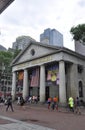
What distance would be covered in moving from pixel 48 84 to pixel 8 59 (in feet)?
72.7

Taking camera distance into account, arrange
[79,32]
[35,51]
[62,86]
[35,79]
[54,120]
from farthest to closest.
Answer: [35,51] < [35,79] < [79,32] < [62,86] < [54,120]

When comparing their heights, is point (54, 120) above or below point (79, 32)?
below

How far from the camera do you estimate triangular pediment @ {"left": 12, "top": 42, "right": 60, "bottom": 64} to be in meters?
29.2

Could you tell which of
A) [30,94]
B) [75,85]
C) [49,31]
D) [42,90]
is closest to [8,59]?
[30,94]

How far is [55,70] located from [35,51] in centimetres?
653

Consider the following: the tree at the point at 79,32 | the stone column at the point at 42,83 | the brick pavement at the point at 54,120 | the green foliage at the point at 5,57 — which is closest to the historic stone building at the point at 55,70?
the stone column at the point at 42,83

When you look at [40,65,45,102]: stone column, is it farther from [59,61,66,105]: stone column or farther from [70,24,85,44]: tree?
[70,24,85,44]: tree

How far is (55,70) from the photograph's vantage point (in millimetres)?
28391

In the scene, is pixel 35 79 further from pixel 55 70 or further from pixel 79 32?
pixel 79 32

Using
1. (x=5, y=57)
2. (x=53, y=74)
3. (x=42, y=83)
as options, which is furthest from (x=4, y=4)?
(x=5, y=57)

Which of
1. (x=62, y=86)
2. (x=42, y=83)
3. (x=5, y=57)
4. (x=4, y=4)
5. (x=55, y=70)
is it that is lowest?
(x=62, y=86)

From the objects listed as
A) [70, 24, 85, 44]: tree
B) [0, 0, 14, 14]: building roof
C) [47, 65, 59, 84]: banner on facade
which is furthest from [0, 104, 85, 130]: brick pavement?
[70, 24, 85, 44]: tree

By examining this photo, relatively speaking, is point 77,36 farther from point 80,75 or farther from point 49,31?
point 49,31

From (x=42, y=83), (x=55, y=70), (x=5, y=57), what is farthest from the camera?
(x=5, y=57)
